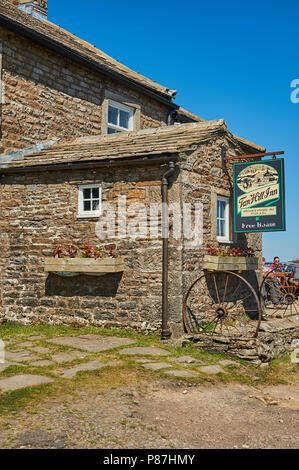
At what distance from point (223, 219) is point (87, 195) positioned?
309 centimetres

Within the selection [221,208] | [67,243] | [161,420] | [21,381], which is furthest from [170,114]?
[161,420]

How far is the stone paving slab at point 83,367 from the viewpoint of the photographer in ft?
20.9

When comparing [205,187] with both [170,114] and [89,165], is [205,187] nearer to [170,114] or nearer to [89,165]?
[89,165]

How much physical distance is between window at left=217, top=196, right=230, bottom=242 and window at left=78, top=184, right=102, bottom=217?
2.67m

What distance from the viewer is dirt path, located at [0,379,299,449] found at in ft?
14.0

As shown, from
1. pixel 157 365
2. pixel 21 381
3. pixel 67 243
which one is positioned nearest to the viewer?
pixel 21 381

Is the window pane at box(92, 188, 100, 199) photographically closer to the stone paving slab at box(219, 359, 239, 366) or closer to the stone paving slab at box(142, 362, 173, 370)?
the stone paving slab at box(142, 362, 173, 370)

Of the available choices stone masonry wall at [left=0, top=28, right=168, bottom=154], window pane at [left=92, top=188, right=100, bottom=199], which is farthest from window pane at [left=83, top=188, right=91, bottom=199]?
stone masonry wall at [left=0, top=28, right=168, bottom=154]

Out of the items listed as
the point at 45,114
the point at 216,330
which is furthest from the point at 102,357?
the point at 45,114

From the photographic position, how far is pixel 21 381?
236 inches
